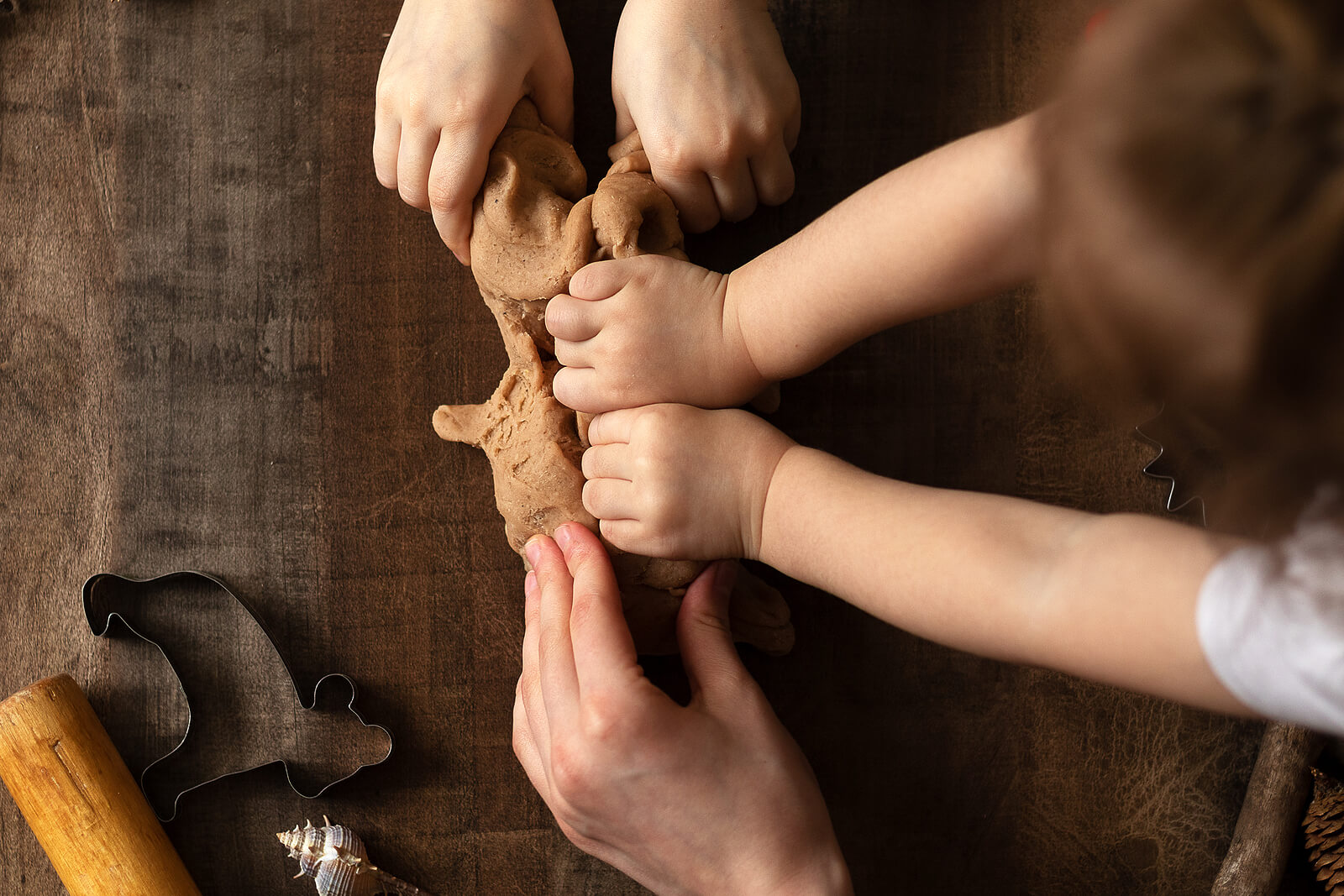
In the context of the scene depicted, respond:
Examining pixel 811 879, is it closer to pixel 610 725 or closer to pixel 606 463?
pixel 610 725

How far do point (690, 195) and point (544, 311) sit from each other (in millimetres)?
169

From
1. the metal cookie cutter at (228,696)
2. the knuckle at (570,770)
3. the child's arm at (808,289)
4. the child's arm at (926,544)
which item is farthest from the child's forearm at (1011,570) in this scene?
the metal cookie cutter at (228,696)

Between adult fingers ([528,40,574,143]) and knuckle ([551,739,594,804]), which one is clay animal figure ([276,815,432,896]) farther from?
adult fingers ([528,40,574,143])

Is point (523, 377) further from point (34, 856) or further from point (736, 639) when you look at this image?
point (34, 856)

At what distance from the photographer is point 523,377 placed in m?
0.80

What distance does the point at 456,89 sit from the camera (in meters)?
0.74

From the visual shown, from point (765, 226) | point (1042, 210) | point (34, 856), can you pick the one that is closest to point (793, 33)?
point (765, 226)

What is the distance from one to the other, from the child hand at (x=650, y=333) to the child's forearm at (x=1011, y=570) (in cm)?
11

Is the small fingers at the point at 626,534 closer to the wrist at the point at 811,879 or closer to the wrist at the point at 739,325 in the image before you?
the wrist at the point at 739,325

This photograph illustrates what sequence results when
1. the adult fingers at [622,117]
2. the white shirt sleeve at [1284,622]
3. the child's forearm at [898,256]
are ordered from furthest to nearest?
the adult fingers at [622,117], the child's forearm at [898,256], the white shirt sleeve at [1284,622]

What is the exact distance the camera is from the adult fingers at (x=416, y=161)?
0.76 m

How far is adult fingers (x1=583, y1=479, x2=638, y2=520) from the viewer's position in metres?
0.71

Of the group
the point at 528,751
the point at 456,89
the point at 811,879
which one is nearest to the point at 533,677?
the point at 528,751

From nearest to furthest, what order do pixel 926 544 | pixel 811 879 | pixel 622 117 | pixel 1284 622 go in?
pixel 1284 622 < pixel 926 544 < pixel 811 879 < pixel 622 117
